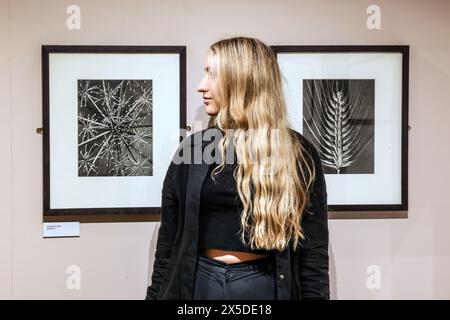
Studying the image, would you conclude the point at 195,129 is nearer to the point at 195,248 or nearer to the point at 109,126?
the point at 109,126

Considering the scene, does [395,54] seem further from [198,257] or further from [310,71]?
[198,257]

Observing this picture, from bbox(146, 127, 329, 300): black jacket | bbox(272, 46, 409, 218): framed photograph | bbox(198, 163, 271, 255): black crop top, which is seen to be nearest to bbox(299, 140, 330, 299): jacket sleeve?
bbox(146, 127, 329, 300): black jacket

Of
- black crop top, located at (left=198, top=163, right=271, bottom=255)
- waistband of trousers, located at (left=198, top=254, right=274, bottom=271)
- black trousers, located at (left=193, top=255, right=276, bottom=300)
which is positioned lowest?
black trousers, located at (left=193, top=255, right=276, bottom=300)

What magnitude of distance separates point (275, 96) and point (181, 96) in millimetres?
391

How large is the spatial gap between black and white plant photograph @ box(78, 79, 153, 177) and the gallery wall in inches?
5.6

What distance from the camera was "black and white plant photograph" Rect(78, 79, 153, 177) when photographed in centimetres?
152

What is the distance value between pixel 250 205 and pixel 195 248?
0.19 meters

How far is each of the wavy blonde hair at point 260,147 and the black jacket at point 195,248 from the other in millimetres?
36

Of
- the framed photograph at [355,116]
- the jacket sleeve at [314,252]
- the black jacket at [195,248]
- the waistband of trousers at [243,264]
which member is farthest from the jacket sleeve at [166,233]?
the framed photograph at [355,116]

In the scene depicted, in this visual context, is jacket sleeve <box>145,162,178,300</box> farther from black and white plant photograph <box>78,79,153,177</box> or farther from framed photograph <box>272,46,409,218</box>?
framed photograph <box>272,46,409,218</box>

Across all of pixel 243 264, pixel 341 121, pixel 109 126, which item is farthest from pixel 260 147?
pixel 109 126

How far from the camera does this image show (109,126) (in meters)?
1.53

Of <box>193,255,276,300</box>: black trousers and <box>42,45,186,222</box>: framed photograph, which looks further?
<box>42,45,186,222</box>: framed photograph

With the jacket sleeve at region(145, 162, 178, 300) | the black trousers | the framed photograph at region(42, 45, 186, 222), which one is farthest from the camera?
the framed photograph at region(42, 45, 186, 222)
